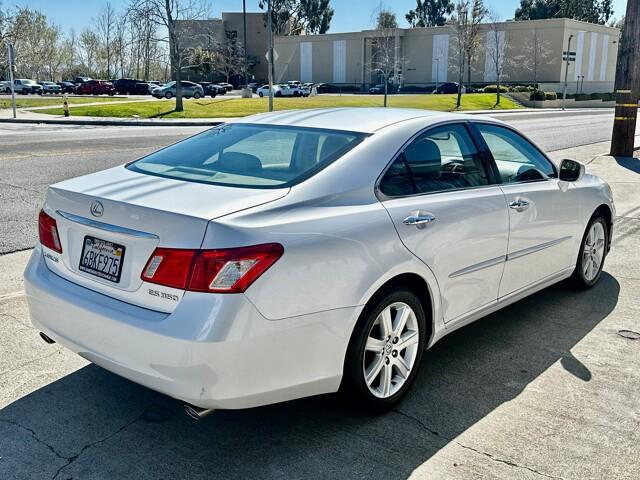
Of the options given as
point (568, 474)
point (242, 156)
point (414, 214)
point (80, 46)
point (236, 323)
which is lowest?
point (568, 474)

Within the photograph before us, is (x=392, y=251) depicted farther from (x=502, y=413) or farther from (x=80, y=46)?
(x=80, y=46)

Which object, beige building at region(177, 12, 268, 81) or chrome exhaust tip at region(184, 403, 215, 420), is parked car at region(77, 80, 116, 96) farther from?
chrome exhaust tip at region(184, 403, 215, 420)

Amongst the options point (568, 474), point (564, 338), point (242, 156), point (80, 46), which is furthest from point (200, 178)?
point (80, 46)

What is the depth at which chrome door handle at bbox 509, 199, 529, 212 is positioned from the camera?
13.9 ft

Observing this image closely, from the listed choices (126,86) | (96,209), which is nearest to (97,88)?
(126,86)

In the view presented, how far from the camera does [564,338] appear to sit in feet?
15.0

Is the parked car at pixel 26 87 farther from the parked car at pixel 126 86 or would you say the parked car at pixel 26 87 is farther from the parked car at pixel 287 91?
the parked car at pixel 287 91

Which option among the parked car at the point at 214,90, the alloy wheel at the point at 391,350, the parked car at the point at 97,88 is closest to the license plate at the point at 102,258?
the alloy wheel at the point at 391,350

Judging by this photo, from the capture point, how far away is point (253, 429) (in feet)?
10.8

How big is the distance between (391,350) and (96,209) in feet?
5.42

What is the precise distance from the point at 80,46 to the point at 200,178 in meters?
95.3

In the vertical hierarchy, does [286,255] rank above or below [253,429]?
above

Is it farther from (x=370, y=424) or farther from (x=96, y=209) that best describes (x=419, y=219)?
(x=96, y=209)

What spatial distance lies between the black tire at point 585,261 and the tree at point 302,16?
104726 mm
